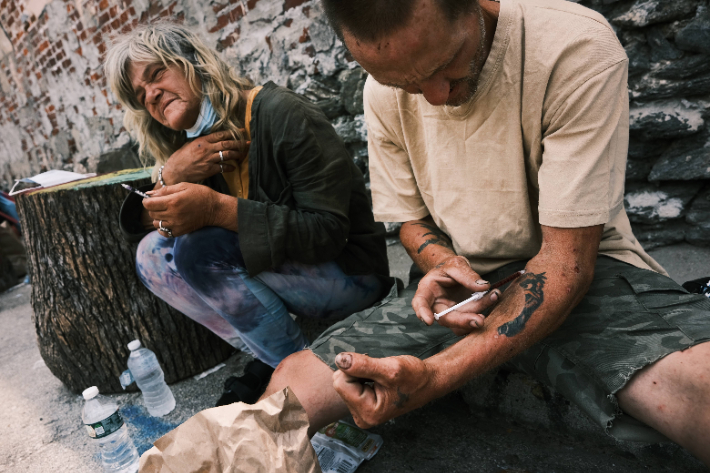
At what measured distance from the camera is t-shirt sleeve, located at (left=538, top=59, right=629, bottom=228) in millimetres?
1018

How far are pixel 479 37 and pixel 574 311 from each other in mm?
703

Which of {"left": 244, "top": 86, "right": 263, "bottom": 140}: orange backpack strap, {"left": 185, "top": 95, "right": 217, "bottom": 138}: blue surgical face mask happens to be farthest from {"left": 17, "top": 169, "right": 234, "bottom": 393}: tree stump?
{"left": 244, "top": 86, "right": 263, "bottom": 140}: orange backpack strap

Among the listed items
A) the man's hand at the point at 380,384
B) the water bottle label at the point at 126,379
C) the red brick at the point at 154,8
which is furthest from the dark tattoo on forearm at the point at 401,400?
the red brick at the point at 154,8

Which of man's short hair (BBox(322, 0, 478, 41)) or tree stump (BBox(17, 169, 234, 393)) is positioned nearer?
man's short hair (BBox(322, 0, 478, 41))

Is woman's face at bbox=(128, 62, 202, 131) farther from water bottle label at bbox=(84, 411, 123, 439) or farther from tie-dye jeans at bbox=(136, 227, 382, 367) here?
water bottle label at bbox=(84, 411, 123, 439)

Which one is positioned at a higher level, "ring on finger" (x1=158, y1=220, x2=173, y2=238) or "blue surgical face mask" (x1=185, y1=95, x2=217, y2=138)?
"blue surgical face mask" (x1=185, y1=95, x2=217, y2=138)

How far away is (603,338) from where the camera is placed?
1047 millimetres

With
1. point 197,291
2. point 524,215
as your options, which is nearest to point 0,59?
point 197,291

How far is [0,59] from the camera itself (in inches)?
219

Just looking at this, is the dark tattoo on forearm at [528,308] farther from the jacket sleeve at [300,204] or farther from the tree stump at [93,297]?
the tree stump at [93,297]

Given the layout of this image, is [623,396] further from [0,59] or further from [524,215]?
[0,59]

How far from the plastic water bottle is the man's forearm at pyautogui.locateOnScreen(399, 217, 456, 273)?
1258 mm

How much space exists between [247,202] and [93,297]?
3.22 ft

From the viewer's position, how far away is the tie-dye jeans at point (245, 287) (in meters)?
1.58
